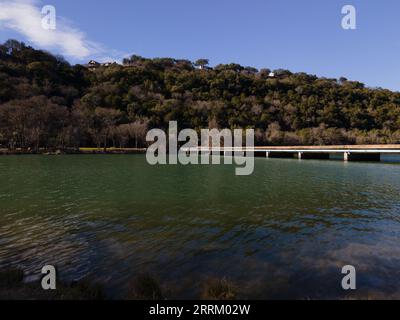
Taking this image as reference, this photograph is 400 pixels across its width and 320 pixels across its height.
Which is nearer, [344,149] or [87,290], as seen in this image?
[87,290]

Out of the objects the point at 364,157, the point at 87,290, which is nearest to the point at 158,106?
the point at 364,157

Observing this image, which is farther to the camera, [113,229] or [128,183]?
[128,183]

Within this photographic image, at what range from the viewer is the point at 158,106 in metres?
104

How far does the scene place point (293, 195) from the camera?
18.7 m

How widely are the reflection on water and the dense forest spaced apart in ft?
209

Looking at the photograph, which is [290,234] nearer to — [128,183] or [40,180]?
[128,183]

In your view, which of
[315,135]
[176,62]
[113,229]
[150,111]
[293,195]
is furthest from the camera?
[176,62]

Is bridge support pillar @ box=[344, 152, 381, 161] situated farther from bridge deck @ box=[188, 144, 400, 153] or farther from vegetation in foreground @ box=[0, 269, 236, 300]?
vegetation in foreground @ box=[0, 269, 236, 300]

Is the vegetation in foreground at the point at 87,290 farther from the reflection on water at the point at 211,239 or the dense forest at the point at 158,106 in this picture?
the dense forest at the point at 158,106

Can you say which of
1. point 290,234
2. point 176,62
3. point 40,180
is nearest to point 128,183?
point 40,180

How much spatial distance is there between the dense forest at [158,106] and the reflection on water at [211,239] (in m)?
63.7

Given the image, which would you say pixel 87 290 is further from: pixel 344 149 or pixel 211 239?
pixel 344 149

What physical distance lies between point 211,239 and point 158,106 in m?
97.9
